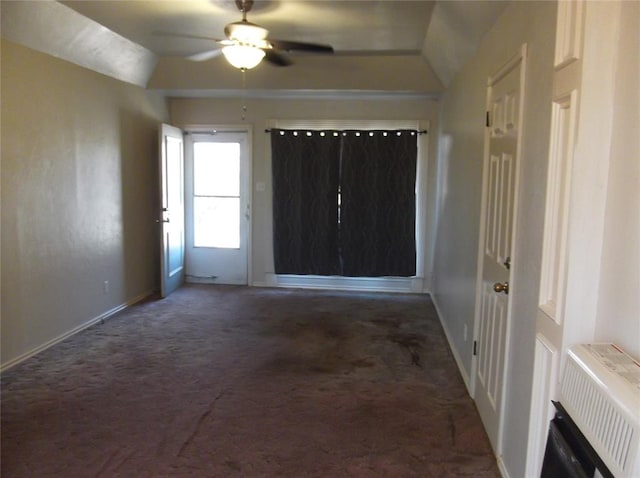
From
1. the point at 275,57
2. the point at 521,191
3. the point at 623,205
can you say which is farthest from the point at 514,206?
the point at 275,57

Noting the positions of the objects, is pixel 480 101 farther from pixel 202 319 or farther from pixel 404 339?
pixel 202 319

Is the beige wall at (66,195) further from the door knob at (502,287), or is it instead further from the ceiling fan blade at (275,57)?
the door knob at (502,287)

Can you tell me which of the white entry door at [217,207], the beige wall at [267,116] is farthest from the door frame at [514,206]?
the white entry door at [217,207]

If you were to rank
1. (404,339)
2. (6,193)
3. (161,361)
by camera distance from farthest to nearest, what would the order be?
(404,339) < (161,361) < (6,193)

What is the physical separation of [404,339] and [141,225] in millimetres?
3123

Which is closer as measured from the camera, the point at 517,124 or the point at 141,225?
the point at 517,124

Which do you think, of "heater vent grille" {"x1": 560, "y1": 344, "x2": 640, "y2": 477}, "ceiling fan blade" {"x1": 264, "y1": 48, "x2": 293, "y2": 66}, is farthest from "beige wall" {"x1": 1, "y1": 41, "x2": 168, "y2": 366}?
"heater vent grille" {"x1": 560, "y1": 344, "x2": 640, "y2": 477}

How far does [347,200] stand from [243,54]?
293cm

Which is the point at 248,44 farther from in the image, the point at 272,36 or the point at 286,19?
the point at 272,36

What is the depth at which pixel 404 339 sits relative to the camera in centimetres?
446

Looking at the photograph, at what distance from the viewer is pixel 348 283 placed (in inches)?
250

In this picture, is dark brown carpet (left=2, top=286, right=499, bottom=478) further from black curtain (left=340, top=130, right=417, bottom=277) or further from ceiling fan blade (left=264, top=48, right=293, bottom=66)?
ceiling fan blade (left=264, top=48, right=293, bottom=66)

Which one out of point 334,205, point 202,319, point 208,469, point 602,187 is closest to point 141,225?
point 202,319

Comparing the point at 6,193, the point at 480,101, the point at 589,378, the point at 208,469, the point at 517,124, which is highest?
the point at 480,101
